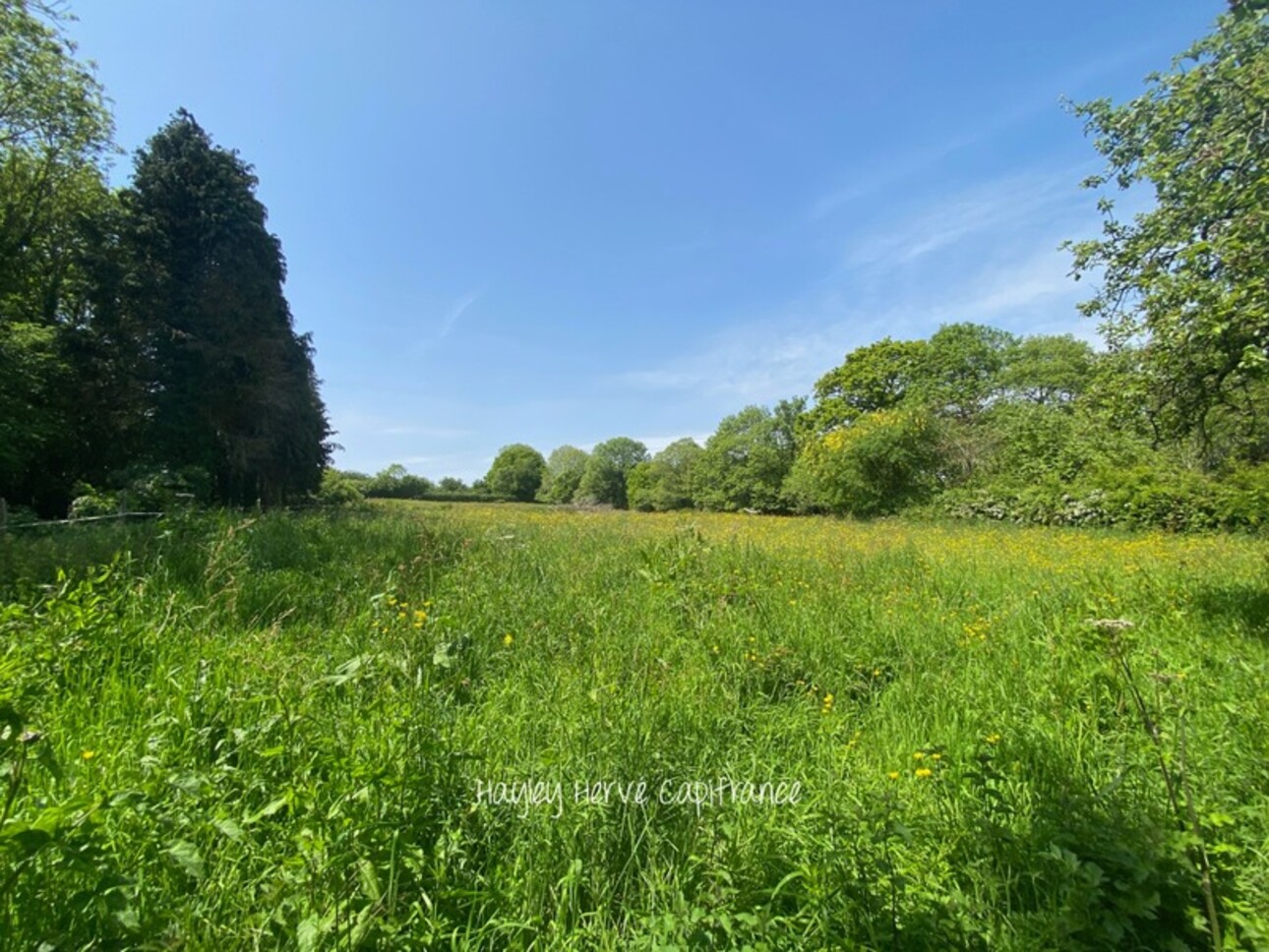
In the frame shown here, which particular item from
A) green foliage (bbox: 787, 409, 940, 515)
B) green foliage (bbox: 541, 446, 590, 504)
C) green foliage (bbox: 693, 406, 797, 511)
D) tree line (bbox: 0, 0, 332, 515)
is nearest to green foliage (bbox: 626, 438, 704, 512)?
green foliage (bbox: 693, 406, 797, 511)

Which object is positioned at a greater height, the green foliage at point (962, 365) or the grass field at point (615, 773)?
the green foliage at point (962, 365)

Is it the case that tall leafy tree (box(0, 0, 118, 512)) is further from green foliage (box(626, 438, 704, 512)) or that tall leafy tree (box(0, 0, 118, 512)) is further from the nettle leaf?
green foliage (box(626, 438, 704, 512))

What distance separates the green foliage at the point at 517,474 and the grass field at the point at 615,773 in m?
66.8

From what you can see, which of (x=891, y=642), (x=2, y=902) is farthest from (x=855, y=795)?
(x=2, y=902)

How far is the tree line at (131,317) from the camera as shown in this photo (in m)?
12.6

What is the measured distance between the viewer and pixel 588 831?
1902 mm

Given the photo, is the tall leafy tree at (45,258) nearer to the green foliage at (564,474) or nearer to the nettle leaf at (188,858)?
the nettle leaf at (188,858)

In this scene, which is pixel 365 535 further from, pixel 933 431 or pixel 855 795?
pixel 933 431

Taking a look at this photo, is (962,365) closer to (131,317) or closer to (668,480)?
(668,480)

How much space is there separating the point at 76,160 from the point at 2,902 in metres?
23.9

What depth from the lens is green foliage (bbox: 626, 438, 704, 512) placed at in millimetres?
43000

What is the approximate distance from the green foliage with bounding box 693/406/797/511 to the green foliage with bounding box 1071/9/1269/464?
28117mm

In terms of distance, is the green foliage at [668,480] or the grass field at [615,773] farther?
the green foliage at [668,480]

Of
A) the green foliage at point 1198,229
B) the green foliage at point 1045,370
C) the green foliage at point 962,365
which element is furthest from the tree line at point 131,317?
the green foliage at point 1045,370
